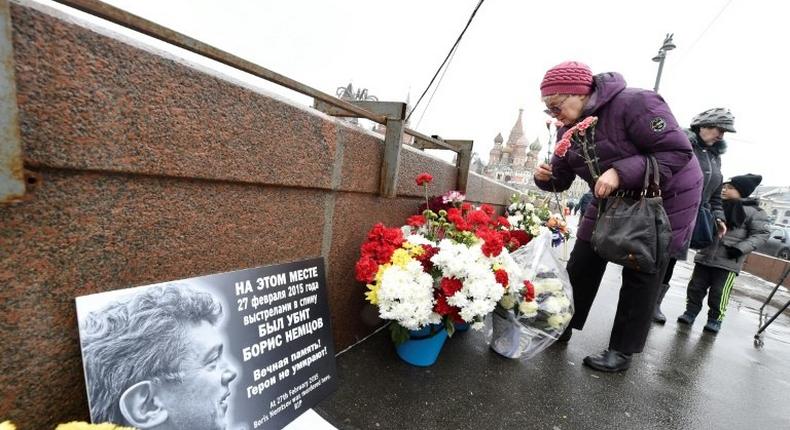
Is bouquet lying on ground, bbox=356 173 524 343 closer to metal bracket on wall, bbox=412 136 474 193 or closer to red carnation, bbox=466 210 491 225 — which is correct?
red carnation, bbox=466 210 491 225

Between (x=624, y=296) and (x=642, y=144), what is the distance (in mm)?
1037

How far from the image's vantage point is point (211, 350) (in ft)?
3.98

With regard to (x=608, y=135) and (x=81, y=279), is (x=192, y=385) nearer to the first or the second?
(x=81, y=279)

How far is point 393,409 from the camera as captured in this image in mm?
1734

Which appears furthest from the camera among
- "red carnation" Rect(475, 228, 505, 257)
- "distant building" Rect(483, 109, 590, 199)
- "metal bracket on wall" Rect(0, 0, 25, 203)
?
"distant building" Rect(483, 109, 590, 199)

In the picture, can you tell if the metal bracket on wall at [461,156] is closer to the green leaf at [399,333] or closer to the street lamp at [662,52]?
the green leaf at [399,333]

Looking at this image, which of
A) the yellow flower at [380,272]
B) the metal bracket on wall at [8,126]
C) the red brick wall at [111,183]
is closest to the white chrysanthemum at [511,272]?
the yellow flower at [380,272]

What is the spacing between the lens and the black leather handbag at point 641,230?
2066mm

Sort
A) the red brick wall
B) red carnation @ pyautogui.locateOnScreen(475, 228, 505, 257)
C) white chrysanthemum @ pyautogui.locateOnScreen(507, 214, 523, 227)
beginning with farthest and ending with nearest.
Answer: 1. white chrysanthemum @ pyautogui.locateOnScreen(507, 214, 523, 227)
2. red carnation @ pyautogui.locateOnScreen(475, 228, 505, 257)
3. the red brick wall

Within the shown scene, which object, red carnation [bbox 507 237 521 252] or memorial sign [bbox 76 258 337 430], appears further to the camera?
red carnation [bbox 507 237 521 252]

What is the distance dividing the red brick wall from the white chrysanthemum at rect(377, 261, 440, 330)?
648 millimetres

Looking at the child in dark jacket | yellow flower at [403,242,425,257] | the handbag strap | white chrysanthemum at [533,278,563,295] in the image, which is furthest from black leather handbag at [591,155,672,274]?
the child in dark jacket

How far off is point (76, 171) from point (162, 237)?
32cm

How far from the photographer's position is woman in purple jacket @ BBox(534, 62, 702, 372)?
2002mm
